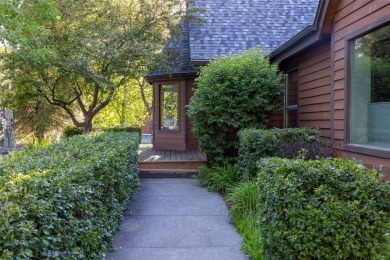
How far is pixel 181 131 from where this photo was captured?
12.0 metres

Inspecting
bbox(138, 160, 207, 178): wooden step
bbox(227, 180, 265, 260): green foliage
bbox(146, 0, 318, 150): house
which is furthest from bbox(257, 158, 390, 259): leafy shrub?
bbox(146, 0, 318, 150): house

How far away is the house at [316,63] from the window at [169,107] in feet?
0.11

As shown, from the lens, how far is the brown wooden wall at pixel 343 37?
4.50m

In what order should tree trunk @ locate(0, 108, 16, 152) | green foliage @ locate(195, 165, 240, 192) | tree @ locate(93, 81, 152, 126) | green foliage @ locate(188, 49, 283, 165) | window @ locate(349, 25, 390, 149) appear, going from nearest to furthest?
window @ locate(349, 25, 390, 149) < green foliage @ locate(195, 165, 240, 192) < green foliage @ locate(188, 49, 283, 165) < tree trunk @ locate(0, 108, 16, 152) < tree @ locate(93, 81, 152, 126)

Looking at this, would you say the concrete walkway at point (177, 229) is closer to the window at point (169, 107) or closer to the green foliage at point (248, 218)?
the green foliage at point (248, 218)

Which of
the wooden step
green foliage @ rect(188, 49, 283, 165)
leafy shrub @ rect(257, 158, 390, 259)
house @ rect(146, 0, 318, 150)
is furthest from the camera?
house @ rect(146, 0, 318, 150)

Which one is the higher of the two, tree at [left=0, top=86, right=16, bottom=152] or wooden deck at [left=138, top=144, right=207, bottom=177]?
tree at [left=0, top=86, right=16, bottom=152]

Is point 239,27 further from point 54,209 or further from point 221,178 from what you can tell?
point 54,209

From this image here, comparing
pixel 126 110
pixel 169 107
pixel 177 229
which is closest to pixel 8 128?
pixel 169 107

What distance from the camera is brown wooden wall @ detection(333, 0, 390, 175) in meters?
4.50

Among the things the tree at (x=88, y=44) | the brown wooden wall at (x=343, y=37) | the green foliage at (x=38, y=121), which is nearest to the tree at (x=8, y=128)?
the green foliage at (x=38, y=121)

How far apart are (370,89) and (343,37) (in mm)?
980

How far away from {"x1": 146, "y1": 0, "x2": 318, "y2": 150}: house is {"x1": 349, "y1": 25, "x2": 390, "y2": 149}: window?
5.43 metres

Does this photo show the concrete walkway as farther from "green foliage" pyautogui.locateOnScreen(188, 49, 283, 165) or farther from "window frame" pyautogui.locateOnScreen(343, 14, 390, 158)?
"window frame" pyautogui.locateOnScreen(343, 14, 390, 158)
